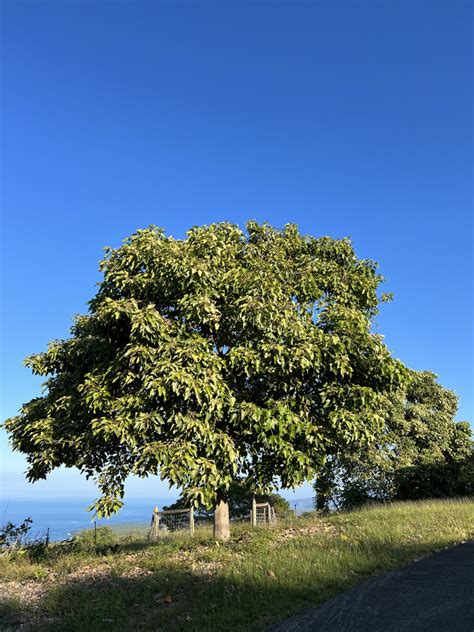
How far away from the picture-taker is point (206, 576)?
8805 millimetres

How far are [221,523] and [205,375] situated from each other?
5685mm

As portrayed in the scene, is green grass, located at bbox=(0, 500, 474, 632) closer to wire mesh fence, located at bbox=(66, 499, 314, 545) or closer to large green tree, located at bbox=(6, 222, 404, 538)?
large green tree, located at bbox=(6, 222, 404, 538)

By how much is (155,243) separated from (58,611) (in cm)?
781

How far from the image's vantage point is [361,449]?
24547mm

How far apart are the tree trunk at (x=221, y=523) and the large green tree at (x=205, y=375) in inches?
1.7

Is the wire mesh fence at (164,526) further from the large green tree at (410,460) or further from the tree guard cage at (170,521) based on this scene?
the large green tree at (410,460)

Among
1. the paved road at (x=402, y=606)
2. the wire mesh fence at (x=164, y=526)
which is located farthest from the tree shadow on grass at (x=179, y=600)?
the wire mesh fence at (x=164, y=526)

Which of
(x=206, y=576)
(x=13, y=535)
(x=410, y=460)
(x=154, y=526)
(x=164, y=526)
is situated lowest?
(x=206, y=576)

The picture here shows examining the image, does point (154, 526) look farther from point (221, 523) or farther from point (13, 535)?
point (13, 535)

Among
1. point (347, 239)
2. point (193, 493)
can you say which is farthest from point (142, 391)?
point (347, 239)

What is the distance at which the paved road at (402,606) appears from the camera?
5.84 meters

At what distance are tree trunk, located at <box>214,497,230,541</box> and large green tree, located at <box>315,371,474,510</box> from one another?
38.5ft

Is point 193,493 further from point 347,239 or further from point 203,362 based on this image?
point 347,239

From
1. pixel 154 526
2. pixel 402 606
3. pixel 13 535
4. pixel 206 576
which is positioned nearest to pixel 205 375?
pixel 206 576
